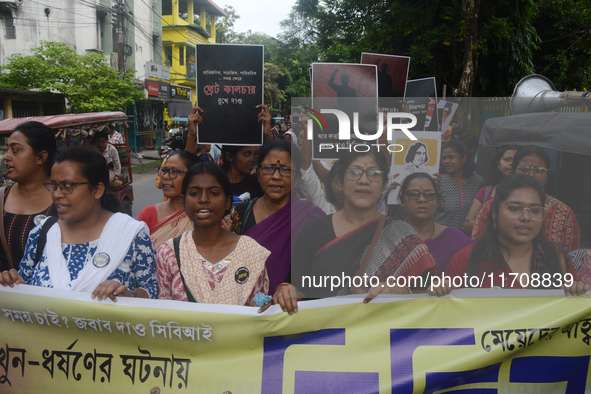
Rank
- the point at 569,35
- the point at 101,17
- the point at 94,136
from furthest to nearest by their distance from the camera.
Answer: the point at 101,17 < the point at 569,35 < the point at 94,136

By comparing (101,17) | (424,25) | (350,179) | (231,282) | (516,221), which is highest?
(101,17)

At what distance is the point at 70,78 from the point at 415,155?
15.4m

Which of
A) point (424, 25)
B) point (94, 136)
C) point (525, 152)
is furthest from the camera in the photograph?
point (424, 25)

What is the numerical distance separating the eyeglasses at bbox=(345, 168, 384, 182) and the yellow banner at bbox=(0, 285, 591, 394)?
1.82 ft

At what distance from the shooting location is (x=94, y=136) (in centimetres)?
761

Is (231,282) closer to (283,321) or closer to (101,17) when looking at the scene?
(283,321)

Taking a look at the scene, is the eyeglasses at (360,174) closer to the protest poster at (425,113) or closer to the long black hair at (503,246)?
the protest poster at (425,113)

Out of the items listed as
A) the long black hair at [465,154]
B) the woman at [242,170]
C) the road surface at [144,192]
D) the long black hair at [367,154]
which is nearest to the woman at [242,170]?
the woman at [242,170]

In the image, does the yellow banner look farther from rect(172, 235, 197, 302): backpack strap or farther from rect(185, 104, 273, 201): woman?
rect(185, 104, 273, 201): woman

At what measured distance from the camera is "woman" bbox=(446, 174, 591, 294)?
224 cm

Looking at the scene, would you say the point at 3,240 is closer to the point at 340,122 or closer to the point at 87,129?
the point at 340,122

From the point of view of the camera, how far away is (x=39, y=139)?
2.84 m

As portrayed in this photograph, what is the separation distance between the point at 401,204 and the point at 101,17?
23955mm

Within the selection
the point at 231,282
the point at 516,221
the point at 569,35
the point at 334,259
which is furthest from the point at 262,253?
the point at 569,35
